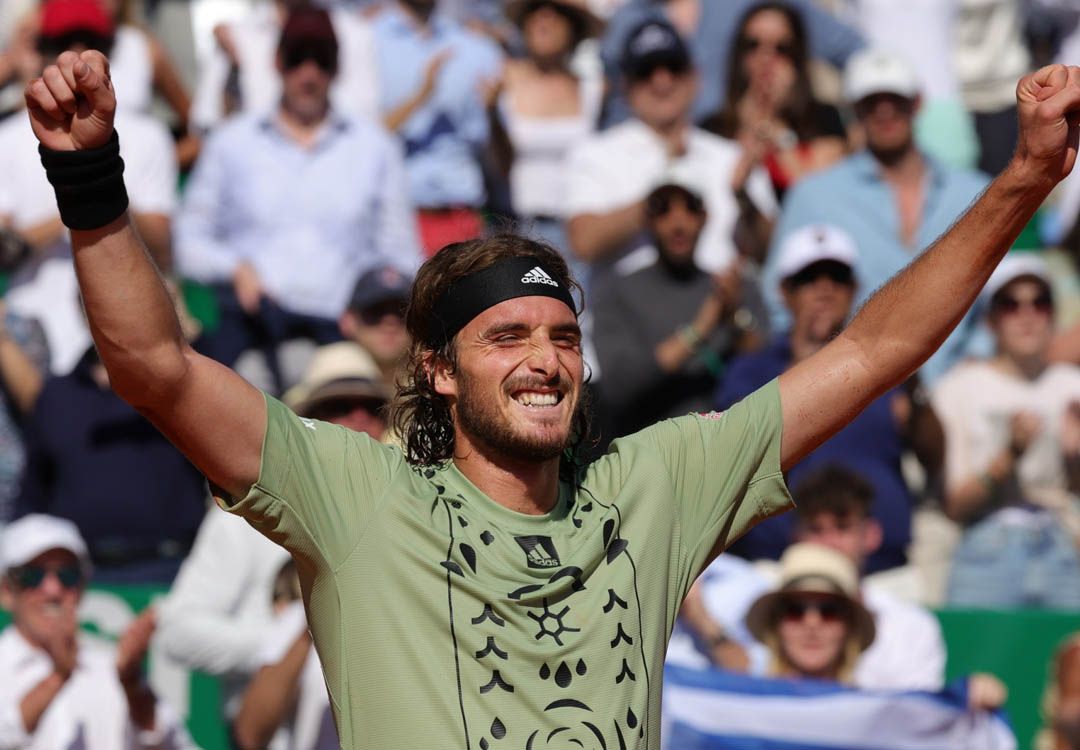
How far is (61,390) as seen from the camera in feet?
26.6

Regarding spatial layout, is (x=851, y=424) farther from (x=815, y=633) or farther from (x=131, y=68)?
(x=131, y=68)

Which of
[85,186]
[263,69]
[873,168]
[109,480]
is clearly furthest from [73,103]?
[263,69]

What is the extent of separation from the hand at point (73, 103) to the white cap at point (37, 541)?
3973 mm

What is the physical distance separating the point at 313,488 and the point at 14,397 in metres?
5.19

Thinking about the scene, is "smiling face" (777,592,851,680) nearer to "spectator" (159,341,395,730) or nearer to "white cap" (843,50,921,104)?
"spectator" (159,341,395,730)

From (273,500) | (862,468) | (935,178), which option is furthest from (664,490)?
(935,178)

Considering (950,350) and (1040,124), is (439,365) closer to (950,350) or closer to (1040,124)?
(1040,124)

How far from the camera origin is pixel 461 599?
3.58 metres

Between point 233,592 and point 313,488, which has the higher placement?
point 233,592

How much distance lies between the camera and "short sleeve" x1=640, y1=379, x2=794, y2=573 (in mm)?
3893

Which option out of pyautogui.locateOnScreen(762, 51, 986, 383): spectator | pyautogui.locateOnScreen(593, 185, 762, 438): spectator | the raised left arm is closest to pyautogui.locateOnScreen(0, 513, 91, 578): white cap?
pyautogui.locateOnScreen(593, 185, 762, 438): spectator

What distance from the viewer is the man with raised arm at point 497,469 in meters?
3.31

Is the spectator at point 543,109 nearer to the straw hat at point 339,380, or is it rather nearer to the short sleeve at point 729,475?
the straw hat at point 339,380

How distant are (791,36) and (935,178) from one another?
1095 mm
